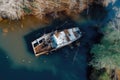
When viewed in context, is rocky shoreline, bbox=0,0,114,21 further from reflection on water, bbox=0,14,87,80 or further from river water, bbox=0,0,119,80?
reflection on water, bbox=0,14,87,80

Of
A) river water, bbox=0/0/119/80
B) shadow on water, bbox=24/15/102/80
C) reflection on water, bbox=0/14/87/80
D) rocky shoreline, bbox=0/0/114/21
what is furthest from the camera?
rocky shoreline, bbox=0/0/114/21

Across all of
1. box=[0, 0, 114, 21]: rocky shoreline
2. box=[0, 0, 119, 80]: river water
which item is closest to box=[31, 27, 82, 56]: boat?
box=[0, 0, 119, 80]: river water

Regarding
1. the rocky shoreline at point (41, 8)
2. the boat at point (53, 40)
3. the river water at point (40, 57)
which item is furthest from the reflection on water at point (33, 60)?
the rocky shoreline at point (41, 8)

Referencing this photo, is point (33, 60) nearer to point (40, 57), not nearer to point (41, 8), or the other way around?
point (40, 57)

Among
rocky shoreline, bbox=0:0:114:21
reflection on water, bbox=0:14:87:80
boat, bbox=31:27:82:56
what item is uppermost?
rocky shoreline, bbox=0:0:114:21

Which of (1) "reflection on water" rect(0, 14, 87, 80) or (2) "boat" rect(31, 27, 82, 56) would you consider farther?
(2) "boat" rect(31, 27, 82, 56)

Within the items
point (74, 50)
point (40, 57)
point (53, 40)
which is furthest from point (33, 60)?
point (74, 50)
